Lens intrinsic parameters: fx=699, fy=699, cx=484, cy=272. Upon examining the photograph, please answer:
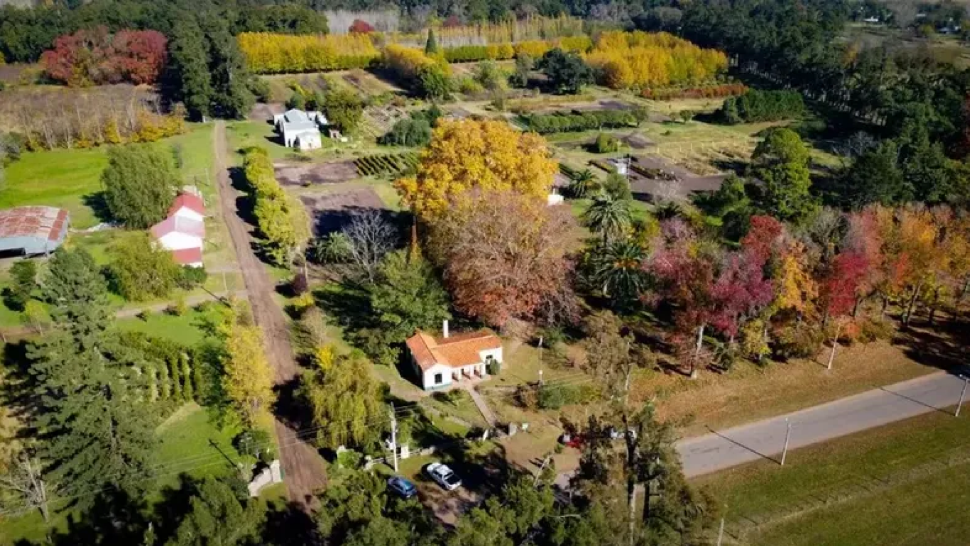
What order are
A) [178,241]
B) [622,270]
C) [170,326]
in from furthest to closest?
1. [178,241]
2. [170,326]
3. [622,270]

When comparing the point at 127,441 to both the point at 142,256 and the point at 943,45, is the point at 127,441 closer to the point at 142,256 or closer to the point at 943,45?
the point at 142,256

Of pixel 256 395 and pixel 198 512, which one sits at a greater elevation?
pixel 198 512

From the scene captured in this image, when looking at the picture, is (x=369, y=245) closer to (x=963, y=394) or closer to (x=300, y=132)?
(x=300, y=132)

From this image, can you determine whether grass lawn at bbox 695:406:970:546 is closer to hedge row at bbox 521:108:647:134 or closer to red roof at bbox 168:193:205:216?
red roof at bbox 168:193:205:216

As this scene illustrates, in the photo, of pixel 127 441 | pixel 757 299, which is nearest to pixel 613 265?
pixel 757 299

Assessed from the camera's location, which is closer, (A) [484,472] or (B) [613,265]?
(A) [484,472]

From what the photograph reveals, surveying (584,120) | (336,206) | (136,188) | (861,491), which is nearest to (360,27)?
(584,120)

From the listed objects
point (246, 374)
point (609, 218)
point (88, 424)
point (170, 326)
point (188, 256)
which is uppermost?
point (609, 218)
